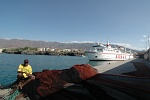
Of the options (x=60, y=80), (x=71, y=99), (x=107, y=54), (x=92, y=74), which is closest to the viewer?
(x=71, y=99)

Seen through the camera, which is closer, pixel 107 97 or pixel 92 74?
pixel 107 97

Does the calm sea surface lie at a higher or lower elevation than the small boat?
lower

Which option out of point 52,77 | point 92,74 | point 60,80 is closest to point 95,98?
point 60,80

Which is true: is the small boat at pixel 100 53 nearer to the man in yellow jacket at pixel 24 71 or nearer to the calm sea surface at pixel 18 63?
the calm sea surface at pixel 18 63

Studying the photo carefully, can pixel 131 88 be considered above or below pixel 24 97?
above

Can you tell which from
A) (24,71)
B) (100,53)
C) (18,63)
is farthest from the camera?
(100,53)

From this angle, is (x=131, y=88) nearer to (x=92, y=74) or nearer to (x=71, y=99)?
(x=71, y=99)

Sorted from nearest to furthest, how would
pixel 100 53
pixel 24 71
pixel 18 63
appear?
pixel 24 71 < pixel 18 63 < pixel 100 53

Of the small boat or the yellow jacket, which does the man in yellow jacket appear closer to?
the yellow jacket

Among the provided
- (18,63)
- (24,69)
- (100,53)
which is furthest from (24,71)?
(100,53)

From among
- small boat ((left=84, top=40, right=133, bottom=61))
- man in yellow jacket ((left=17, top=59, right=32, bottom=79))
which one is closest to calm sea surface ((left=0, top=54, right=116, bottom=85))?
small boat ((left=84, top=40, right=133, bottom=61))

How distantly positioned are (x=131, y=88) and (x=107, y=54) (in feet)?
198

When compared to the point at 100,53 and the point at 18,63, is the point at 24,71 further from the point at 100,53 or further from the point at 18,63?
the point at 100,53

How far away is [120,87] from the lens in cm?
637
